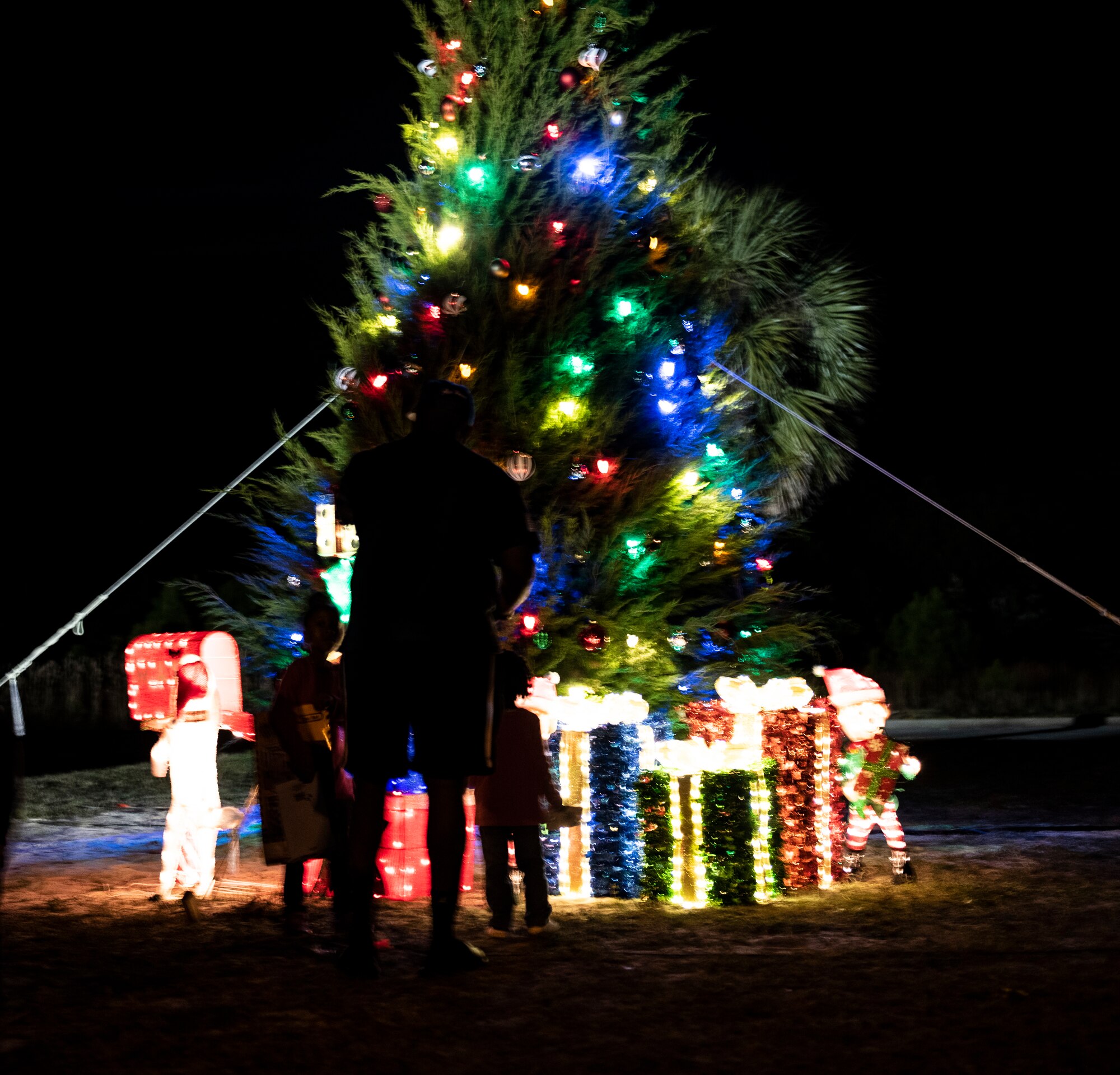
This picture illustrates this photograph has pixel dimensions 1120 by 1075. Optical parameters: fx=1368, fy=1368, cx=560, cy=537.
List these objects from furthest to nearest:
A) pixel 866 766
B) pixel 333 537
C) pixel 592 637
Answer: pixel 592 637 < pixel 333 537 < pixel 866 766

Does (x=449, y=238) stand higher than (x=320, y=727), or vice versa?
(x=449, y=238)

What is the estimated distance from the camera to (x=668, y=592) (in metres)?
7.70

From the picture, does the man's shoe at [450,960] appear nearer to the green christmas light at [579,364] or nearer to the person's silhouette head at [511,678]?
the person's silhouette head at [511,678]

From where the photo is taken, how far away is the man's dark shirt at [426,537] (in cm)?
438

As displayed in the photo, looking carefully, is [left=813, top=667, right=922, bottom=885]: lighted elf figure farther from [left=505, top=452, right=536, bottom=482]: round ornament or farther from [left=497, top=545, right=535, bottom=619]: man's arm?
[left=497, top=545, right=535, bottom=619]: man's arm

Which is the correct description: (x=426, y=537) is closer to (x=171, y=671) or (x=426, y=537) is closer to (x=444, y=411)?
(x=444, y=411)

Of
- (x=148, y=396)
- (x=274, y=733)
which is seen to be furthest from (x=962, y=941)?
(x=148, y=396)

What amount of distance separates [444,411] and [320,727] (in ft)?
5.54

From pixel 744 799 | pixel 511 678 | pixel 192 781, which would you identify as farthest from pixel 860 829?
pixel 192 781

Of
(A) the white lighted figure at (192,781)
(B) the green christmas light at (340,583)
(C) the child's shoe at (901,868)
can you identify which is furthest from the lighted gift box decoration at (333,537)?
(C) the child's shoe at (901,868)

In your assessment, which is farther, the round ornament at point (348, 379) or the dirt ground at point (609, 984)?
the round ornament at point (348, 379)

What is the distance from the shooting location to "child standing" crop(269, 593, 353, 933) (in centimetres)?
561

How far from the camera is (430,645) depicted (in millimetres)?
4340

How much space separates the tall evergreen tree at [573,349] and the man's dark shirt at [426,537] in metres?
2.60
